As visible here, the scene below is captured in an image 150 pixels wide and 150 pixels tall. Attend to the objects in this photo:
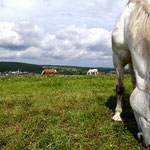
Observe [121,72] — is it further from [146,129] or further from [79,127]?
[146,129]

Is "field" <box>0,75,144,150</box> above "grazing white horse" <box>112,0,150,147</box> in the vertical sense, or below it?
below

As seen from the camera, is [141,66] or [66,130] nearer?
[141,66]

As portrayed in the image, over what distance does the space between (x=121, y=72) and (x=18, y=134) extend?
2.76 metres

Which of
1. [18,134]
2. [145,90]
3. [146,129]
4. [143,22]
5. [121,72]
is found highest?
[143,22]

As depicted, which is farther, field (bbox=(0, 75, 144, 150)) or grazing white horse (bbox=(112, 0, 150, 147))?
field (bbox=(0, 75, 144, 150))

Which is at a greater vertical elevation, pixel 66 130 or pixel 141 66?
pixel 141 66

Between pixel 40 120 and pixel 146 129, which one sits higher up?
pixel 146 129

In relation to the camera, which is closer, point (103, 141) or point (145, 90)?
point (145, 90)

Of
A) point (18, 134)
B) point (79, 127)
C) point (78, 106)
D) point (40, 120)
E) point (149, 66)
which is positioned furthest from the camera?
point (78, 106)

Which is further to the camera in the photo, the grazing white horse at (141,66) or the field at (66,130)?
the field at (66,130)

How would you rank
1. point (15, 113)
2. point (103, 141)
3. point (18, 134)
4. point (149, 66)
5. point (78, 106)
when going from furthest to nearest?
1. point (78, 106)
2. point (15, 113)
3. point (18, 134)
4. point (103, 141)
5. point (149, 66)

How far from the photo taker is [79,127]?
3482 mm

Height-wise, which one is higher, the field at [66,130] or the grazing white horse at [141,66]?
the grazing white horse at [141,66]

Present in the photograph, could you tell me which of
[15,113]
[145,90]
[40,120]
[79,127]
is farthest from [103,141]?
[15,113]
